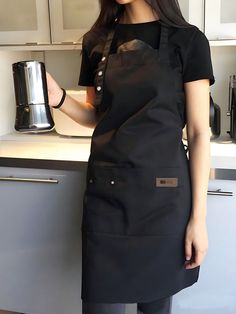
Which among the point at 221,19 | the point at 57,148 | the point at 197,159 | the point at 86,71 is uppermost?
the point at 221,19

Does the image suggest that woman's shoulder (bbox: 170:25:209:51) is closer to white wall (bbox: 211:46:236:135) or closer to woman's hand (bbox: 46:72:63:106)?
woman's hand (bbox: 46:72:63:106)

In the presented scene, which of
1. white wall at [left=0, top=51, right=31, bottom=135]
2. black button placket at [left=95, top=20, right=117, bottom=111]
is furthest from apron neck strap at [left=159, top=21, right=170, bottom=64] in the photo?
white wall at [left=0, top=51, right=31, bottom=135]

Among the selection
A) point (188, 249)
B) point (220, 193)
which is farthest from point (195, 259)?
point (220, 193)

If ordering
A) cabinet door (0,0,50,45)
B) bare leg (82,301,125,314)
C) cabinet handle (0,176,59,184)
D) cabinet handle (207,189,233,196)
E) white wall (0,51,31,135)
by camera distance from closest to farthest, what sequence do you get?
1. bare leg (82,301,125,314)
2. cabinet handle (207,189,233,196)
3. cabinet handle (0,176,59,184)
4. cabinet door (0,0,50,45)
5. white wall (0,51,31,135)

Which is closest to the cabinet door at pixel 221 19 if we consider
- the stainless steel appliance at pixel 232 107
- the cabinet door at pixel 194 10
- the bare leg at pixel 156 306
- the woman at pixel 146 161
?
the cabinet door at pixel 194 10

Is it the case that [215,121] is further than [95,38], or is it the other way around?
[215,121]

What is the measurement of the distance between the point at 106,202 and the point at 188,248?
250 mm

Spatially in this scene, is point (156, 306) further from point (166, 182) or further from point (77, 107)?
point (77, 107)

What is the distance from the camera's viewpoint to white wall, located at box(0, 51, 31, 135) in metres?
2.08

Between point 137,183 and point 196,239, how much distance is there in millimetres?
216

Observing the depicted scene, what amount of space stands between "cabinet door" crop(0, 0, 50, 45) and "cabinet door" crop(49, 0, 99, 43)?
37 mm

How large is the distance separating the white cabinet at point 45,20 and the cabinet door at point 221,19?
45 centimetres

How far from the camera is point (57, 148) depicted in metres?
1.91

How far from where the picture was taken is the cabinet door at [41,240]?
5.68 feet
